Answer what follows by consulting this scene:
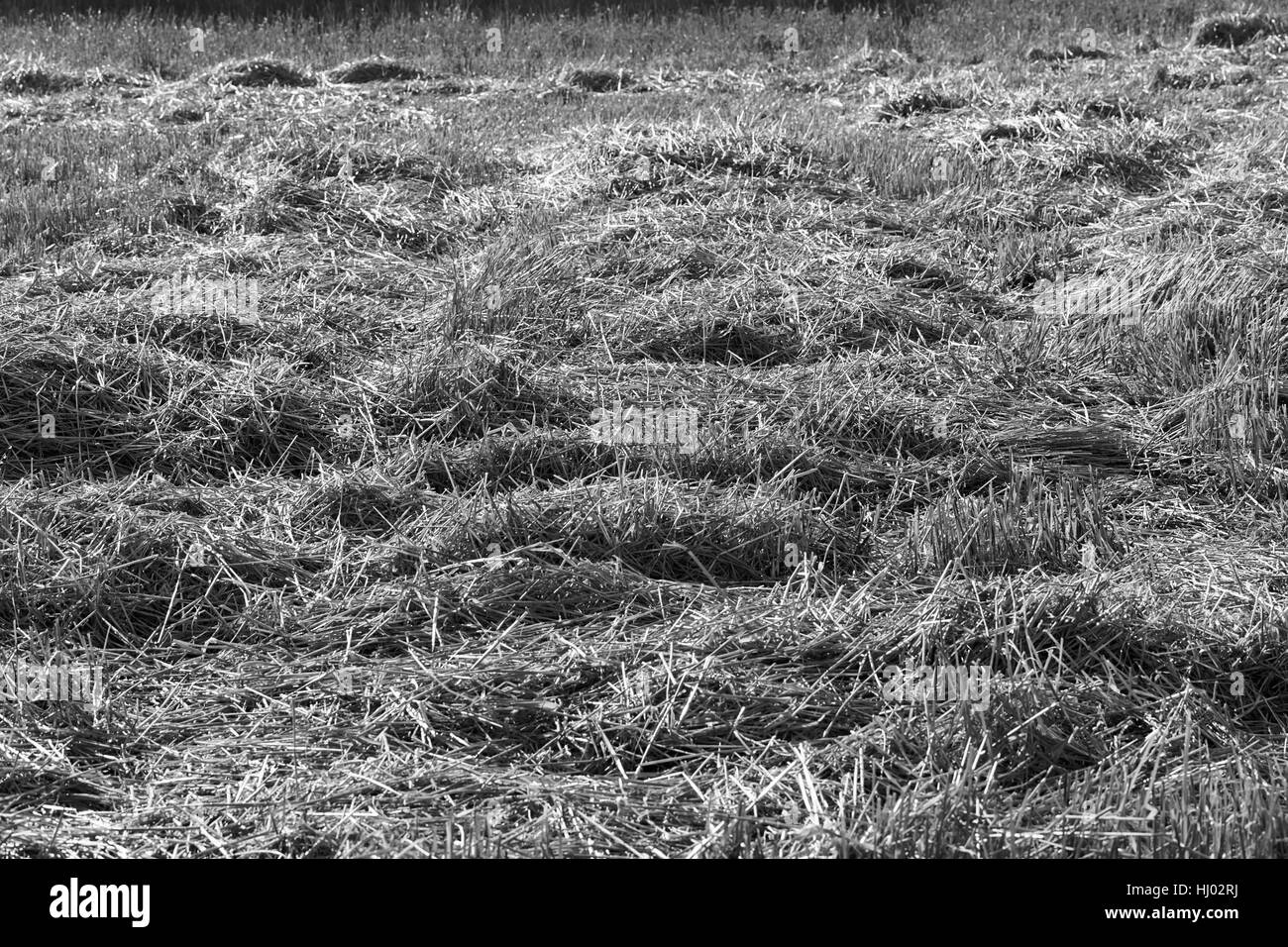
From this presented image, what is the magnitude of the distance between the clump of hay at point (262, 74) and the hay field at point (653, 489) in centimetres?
232

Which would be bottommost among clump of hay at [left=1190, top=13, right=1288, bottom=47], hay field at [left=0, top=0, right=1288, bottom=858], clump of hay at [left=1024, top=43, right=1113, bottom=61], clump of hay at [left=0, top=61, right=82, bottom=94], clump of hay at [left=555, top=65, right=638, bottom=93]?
hay field at [left=0, top=0, right=1288, bottom=858]

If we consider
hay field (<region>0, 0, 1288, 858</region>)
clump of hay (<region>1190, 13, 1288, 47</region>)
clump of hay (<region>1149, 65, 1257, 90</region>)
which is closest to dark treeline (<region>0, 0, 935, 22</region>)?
clump of hay (<region>1190, 13, 1288, 47</region>)

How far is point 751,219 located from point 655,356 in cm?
146

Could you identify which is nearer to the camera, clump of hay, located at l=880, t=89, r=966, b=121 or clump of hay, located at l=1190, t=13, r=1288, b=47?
clump of hay, located at l=880, t=89, r=966, b=121

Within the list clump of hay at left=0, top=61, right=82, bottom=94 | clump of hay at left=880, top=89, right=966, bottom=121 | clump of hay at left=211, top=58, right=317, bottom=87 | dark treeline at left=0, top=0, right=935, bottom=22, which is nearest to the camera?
clump of hay at left=880, top=89, right=966, bottom=121

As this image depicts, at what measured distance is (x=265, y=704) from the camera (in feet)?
9.30

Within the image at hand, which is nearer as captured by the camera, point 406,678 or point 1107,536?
point 406,678

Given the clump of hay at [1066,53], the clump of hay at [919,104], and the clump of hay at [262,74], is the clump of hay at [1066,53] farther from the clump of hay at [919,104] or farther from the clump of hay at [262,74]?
the clump of hay at [262,74]

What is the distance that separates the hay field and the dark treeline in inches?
207

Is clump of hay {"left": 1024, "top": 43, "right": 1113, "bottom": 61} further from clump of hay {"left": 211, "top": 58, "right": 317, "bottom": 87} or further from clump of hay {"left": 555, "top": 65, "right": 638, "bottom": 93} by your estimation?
clump of hay {"left": 211, "top": 58, "right": 317, "bottom": 87}

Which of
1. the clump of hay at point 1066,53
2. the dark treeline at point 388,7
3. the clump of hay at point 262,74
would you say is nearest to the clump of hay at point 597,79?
the clump of hay at point 262,74

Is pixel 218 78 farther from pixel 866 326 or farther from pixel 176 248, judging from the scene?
pixel 866 326

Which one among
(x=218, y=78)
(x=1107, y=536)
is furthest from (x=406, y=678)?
(x=218, y=78)

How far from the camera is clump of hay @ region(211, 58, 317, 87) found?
9789 millimetres
